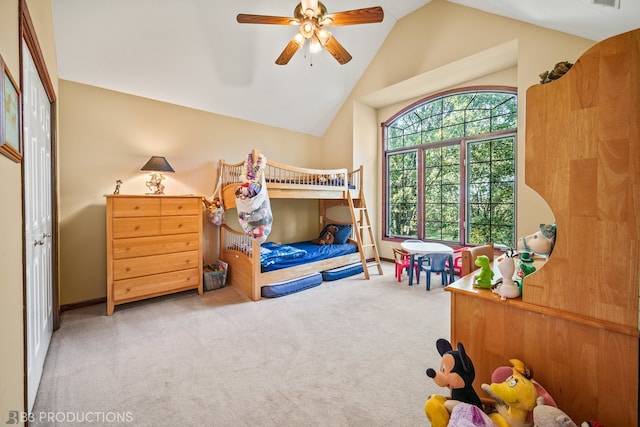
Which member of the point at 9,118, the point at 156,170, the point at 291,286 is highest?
the point at 156,170

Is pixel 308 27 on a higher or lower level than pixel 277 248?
higher

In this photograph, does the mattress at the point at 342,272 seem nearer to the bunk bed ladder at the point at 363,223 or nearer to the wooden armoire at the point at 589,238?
the bunk bed ladder at the point at 363,223

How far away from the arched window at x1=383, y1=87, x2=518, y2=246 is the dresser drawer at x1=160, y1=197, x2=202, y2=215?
10.9 ft

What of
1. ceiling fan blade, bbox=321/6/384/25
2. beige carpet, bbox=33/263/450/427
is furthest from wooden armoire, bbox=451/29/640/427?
ceiling fan blade, bbox=321/6/384/25

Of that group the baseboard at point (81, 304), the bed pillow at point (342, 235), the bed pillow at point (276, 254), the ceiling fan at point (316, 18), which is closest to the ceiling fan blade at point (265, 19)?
the ceiling fan at point (316, 18)

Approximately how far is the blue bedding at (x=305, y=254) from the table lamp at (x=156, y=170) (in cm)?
162

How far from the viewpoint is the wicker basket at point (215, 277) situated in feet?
11.3

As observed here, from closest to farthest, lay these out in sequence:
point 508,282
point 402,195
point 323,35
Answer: point 508,282 → point 323,35 → point 402,195

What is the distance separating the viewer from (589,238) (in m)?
1.00

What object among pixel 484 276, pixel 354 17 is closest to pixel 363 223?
A: pixel 354 17

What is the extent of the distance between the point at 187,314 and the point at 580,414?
2.97 meters

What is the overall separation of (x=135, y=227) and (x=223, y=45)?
2.43 m

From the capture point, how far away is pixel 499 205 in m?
3.75

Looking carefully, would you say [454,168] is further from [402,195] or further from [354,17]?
[354,17]
